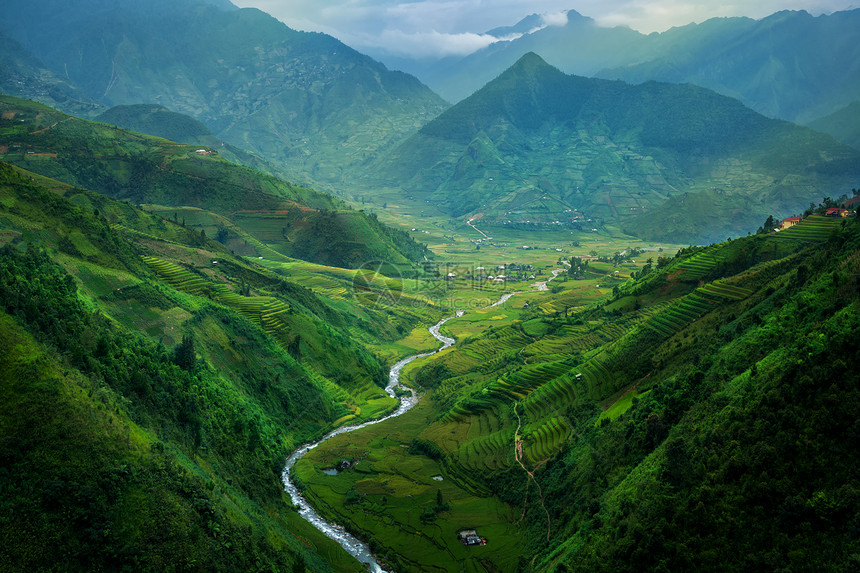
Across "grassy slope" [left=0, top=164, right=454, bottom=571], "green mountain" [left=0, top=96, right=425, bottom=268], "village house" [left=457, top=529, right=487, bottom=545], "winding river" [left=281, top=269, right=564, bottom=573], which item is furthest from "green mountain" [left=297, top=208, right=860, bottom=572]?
"green mountain" [left=0, top=96, right=425, bottom=268]

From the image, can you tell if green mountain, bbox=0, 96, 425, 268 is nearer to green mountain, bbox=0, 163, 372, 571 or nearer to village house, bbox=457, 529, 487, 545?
green mountain, bbox=0, 163, 372, 571

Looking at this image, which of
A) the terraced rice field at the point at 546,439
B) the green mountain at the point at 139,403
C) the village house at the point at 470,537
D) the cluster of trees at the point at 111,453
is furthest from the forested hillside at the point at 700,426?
the cluster of trees at the point at 111,453

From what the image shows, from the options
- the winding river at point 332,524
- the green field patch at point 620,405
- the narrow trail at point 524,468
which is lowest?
the winding river at point 332,524

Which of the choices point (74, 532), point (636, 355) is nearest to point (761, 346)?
point (636, 355)

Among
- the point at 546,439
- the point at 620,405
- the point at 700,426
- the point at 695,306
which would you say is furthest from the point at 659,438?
the point at 695,306

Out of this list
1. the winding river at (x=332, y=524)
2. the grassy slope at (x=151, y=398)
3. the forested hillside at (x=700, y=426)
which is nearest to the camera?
the forested hillside at (x=700, y=426)

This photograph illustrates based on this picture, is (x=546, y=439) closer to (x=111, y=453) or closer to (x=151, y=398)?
(x=151, y=398)

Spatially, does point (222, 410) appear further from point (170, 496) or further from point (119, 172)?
point (119, 172)

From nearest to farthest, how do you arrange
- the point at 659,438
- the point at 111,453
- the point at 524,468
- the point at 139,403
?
the point at 111,453 → the point at 659,438 → the point at 139,403 → the point at 524,468

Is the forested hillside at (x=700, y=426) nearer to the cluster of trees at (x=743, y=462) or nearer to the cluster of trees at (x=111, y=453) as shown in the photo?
the cluster of trees at (x=743, y=462)
